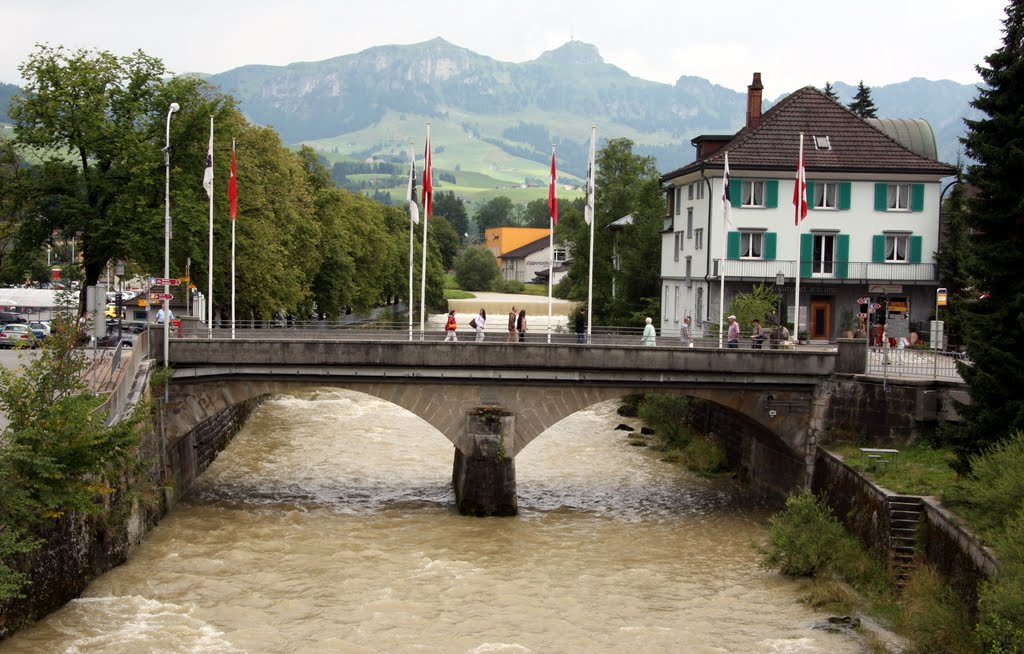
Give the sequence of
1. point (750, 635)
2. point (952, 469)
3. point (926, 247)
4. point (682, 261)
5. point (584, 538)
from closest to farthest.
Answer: point (750, 635) → point (952, 469) → point (584, 538) → point (926, 247) → point (682, 261)

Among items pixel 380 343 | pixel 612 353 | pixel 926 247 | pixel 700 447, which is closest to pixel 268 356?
pixel 380 343

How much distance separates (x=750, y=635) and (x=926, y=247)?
32.8m

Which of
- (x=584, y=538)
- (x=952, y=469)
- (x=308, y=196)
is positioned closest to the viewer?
(x=952, y=469)

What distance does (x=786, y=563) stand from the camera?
96.5ft

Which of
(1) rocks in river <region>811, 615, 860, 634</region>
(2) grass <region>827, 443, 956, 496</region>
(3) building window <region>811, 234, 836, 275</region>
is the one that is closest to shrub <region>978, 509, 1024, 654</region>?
(1) rocks in river <region>811, 615, 860, 634</region>

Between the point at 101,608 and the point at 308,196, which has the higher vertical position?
the point at 308,196

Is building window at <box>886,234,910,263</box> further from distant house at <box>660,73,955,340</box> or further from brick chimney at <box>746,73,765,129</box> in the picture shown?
brick chimney at <box>746,73,765,129</box>

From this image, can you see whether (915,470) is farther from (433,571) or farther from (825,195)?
(825,195)

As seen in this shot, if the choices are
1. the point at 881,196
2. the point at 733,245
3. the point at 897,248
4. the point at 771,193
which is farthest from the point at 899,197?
the point at 733,245

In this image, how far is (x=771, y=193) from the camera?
53000 millimetres

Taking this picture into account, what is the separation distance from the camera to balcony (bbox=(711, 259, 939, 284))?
52.7 meters

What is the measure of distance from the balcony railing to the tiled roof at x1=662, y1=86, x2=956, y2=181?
4.13 meters

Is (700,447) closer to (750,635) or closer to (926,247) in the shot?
(926,247)

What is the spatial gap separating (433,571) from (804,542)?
29.9 ft
